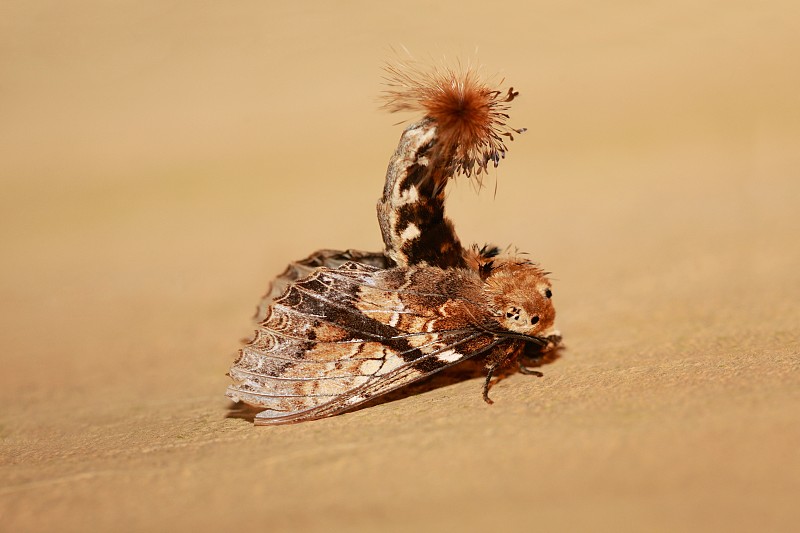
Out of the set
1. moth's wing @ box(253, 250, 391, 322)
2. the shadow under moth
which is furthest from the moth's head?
moth's wing @ box(253, 250, 391, 322)

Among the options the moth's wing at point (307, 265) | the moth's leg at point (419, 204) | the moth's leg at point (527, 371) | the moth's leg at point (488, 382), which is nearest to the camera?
the moth's leg at point (488, 382)

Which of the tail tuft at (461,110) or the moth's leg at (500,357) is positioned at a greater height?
the tail tuft at (461,110)

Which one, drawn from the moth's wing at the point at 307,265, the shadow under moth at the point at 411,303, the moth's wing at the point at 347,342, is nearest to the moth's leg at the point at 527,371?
the shadow under moth at the point at 411,303

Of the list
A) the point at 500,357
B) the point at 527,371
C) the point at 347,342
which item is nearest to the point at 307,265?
the point at 347,342

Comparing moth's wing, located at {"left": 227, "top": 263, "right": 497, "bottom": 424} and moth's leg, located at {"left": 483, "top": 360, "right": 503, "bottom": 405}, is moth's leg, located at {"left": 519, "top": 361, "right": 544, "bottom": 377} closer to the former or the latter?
moth's leg, located at {"left": 483, "top": 360, "right": 503, "bottom": 405}

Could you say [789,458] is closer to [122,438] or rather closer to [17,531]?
[17,531]

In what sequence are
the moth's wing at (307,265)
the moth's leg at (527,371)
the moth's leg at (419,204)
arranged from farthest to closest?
the moth's wing at (307,265) → the moth's leg at (527,371) → the moth's leg at (419,204)

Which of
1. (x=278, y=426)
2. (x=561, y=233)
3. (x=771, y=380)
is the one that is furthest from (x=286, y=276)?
(x=561, y=233)

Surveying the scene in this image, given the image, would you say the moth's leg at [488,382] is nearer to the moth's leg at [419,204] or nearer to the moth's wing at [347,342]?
the moth's wing at [347,342]
